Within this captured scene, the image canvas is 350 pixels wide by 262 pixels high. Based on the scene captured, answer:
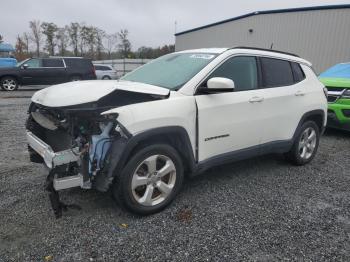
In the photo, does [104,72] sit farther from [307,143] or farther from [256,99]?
[256,99]

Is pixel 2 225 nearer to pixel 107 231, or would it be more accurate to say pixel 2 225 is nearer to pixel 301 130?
pixel 107 231

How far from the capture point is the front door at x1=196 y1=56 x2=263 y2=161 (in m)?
3.39

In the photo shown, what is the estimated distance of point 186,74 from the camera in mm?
3533

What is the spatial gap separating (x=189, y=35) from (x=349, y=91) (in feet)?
82.8

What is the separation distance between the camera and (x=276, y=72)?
14.1 feet

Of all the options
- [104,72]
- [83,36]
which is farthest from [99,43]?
[104,72]

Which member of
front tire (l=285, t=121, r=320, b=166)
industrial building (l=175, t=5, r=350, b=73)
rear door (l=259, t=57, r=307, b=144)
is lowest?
front tire (l=285, t=121, r=320, b=166)

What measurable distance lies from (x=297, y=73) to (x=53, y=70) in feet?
46.4

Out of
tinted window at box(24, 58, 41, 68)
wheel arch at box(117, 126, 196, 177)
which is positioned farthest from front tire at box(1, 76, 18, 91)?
wheel arch at box(117, 126, 196, 177)

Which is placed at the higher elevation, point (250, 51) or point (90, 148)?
point (250, 51)

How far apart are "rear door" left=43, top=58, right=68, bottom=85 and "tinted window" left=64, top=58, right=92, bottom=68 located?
0.31 m

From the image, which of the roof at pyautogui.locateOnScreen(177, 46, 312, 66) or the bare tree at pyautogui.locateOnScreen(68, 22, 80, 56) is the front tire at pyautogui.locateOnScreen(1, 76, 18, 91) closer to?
the roof at pyautogui.locateOnScreen(177, 46, 312, 66)

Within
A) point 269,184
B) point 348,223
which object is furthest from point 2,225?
point 348,223

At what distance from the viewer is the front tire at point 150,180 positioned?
9.57 ft
